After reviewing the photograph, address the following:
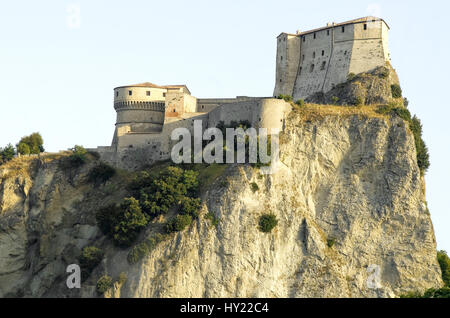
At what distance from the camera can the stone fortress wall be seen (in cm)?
10412

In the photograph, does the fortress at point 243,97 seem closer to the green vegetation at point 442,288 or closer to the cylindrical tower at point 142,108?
the cylindrical tower at point 142,108

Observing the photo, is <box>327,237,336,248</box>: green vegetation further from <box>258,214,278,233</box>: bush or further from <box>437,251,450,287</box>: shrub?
<box>437,251,450,287</box>: shrub

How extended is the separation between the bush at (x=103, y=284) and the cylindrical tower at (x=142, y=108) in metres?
21.7

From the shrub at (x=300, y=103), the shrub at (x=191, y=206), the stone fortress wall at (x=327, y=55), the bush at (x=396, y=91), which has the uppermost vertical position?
the stone fortress wall at (x=327, y=55)

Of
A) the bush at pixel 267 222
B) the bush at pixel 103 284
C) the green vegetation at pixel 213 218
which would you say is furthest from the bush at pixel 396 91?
the bush at pixel 103 284

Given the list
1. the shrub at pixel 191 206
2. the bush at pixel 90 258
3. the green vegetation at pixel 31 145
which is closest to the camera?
the shrub at pixel 191 206

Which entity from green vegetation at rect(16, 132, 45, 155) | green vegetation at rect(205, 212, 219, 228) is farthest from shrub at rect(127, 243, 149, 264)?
green vegetation at rect(16, 132, 45, 155)

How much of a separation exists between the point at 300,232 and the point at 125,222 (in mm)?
15857

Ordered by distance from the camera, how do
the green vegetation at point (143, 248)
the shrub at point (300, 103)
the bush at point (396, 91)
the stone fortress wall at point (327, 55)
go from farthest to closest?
the stone fortress wall at point (327, 55)
the bush at point (396, 91)
the shrub at point (300, 103)
the green vegetation at point (143, 248)

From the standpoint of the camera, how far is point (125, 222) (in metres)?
92.2

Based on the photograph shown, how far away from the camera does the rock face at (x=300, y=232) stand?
296 feet

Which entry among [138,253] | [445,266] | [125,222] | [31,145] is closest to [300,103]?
[125,222]

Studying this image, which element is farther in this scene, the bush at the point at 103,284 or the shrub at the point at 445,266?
the shrub at the point at 445,266
